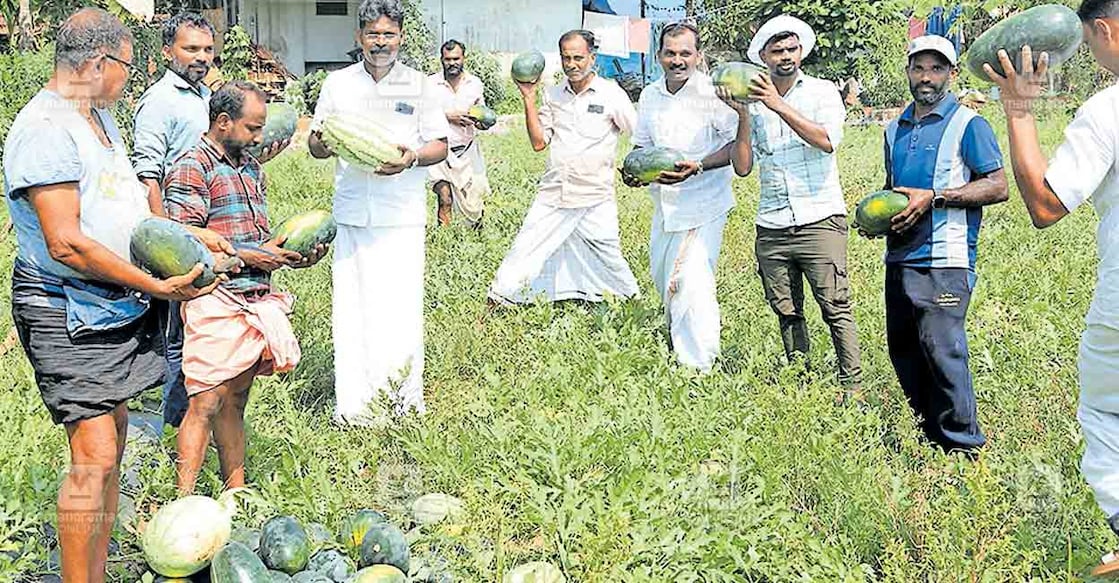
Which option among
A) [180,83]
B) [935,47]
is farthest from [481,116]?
[935,47]

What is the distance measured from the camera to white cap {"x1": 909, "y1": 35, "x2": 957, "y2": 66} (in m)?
4.77

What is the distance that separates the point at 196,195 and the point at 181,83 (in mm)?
1112

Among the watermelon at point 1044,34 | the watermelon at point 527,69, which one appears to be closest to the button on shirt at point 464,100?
the watermelon at point 527,69

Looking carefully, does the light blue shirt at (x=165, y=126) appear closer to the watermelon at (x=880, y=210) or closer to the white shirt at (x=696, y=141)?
the white shirt at (x=696, y=141)

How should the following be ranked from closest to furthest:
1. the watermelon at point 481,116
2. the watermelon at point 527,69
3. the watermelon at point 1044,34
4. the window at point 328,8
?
the watermelon at point 1044,34
the watermelon at point 527,69
the watermelon at point 481,116
the window at point 328,8

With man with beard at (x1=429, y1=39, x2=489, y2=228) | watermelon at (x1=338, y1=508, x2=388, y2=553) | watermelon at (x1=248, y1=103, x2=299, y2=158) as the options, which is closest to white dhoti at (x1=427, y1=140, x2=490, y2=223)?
man with beard at (x1=429, y1=39, x2=489, y2=228)

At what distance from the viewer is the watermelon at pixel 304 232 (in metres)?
4.60

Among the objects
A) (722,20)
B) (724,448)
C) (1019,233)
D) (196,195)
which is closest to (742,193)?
(1019,233)

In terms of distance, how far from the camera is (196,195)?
435 cm

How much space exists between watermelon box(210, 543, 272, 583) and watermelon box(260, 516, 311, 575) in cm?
4

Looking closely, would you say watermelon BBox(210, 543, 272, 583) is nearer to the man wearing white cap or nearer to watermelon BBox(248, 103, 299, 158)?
watermelon BBox(248, 103, 299, 158)

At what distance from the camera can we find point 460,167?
1002 centimetres

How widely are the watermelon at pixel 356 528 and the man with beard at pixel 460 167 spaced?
623cm

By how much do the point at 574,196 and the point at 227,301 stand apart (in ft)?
10.7
